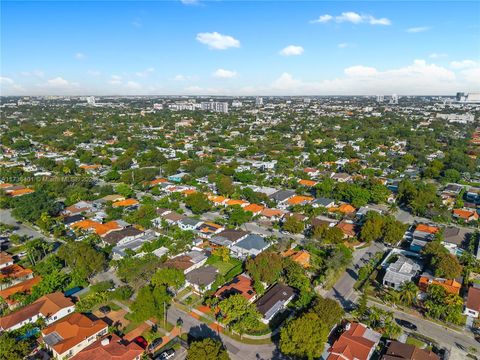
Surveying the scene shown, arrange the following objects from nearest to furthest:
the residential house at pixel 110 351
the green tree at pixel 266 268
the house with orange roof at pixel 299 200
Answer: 1. the residential house at pixel 110 351
2. the green tree at pixel 266 268
3. the house with orange roof at pixel 299 200

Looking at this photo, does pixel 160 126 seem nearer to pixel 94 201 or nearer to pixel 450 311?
pixel 94 201

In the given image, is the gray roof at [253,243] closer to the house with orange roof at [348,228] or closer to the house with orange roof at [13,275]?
the house with orange roof at [348,228]

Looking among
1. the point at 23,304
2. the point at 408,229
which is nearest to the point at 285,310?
the point at 23,304

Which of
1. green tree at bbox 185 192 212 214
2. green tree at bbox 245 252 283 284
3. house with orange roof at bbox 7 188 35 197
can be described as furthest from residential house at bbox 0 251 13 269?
green tree at bbox 245 252 283 284

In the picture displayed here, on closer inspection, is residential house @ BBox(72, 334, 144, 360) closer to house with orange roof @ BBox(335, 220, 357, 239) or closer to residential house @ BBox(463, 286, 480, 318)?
residential house @ BBox(463, 286, 480, 318)

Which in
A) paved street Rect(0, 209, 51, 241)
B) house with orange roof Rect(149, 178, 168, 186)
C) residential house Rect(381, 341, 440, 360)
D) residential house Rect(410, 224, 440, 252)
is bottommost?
paved street Rect(0, 209, 51, 241)

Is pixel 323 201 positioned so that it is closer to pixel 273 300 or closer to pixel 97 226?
pixel 273 300

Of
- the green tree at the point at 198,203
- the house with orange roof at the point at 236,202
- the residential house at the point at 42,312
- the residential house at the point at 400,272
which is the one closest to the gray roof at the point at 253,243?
the green tree at the point at 198,203
